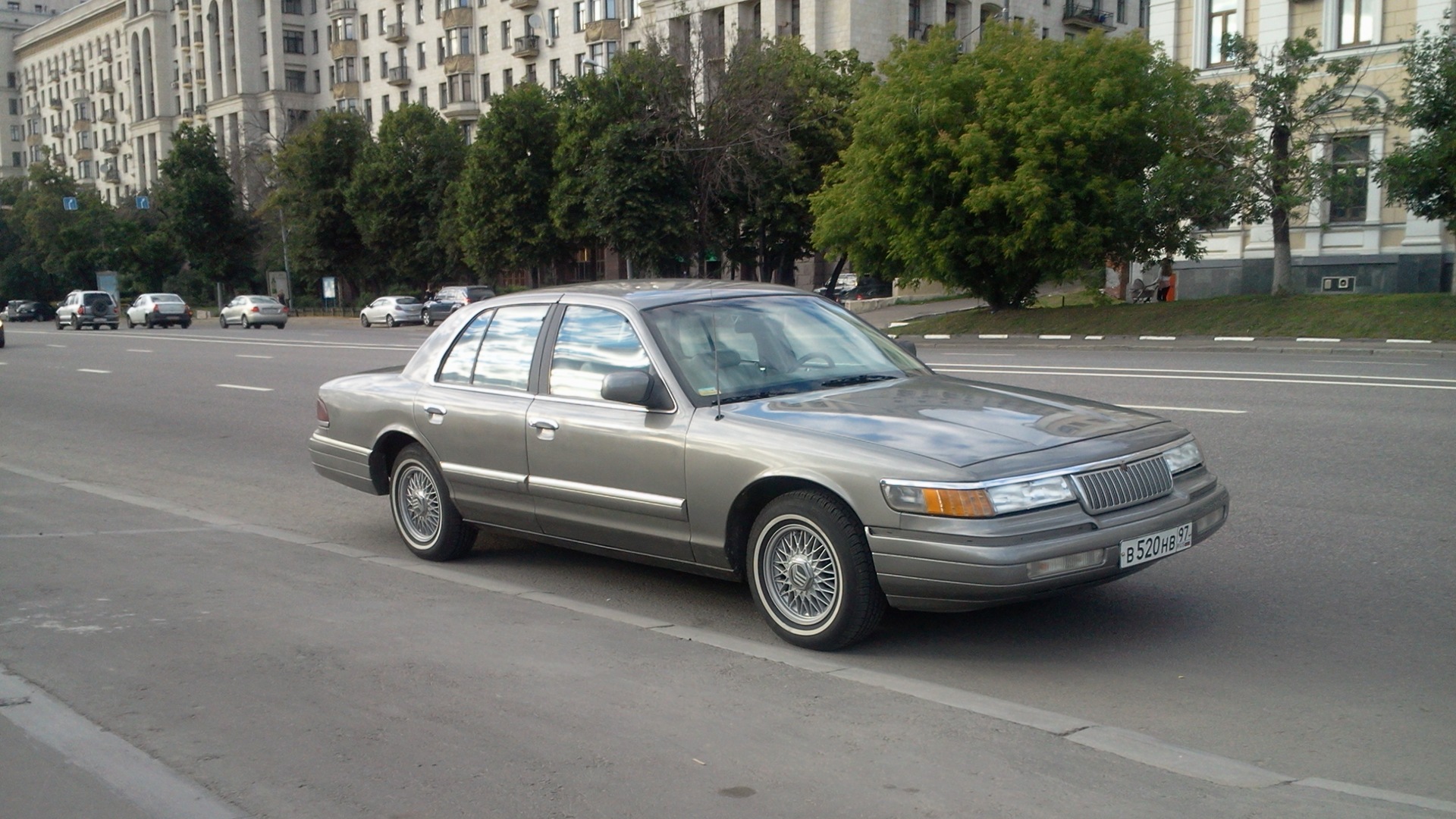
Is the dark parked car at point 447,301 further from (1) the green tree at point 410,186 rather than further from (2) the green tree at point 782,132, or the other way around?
(2) the green tree at point 782,132

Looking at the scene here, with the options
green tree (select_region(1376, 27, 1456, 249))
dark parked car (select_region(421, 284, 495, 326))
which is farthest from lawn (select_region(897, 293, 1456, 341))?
dark parked car (select_region(421, 284, 495, 326))

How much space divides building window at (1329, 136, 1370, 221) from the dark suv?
4846 cm

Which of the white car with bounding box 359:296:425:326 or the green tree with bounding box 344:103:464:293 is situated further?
the green tree with bounding box 344:103:464:293

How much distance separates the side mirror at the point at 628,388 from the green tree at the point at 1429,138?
961 inches

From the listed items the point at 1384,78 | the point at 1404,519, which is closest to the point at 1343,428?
the point at 1404,519

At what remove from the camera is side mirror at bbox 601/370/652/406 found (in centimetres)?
583

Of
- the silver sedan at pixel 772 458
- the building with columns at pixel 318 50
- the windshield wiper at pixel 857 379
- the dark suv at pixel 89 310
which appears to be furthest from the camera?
the building with columns at pixel 318 50

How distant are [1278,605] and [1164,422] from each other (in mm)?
1068

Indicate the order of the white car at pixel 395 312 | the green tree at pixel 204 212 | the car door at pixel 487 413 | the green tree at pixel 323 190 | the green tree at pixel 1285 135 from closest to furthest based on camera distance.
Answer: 1. the car door at pixel 487 413
2. the green tree at pixel 1285 135
3. the white car at pixel 395 312
4. the green tree at pixel 323 190
5. the green tree at pixel 204 212

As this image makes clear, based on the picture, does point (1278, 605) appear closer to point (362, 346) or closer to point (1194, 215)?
point (1194, 215)

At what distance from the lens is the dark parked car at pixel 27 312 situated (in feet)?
275

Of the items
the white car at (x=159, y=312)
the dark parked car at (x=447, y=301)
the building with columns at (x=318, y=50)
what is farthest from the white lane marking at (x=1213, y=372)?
the white car at (x=159, y=312)

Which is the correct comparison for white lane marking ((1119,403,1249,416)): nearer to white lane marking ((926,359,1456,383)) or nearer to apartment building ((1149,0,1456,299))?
white lane marking ((926,359,1456,383))

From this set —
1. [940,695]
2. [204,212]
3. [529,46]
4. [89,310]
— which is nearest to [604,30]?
[529,46]
